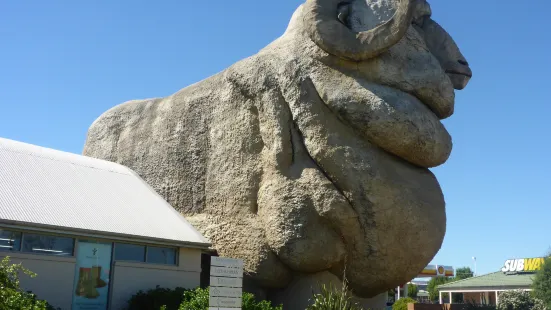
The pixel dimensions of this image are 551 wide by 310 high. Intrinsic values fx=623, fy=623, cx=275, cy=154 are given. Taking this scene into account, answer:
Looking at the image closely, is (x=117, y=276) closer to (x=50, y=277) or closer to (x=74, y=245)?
(x=74, y=245)

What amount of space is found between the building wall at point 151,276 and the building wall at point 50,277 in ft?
3.88

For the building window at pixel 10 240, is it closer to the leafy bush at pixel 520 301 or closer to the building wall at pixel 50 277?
the building wall at pixel 50 277

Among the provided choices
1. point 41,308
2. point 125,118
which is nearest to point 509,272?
point 125,118

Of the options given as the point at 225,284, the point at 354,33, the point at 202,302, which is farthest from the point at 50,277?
the point at 354,33

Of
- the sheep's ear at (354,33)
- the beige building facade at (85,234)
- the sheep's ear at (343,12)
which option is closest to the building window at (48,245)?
the beige building facade at (85,234)

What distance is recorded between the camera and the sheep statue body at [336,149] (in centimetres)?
1494

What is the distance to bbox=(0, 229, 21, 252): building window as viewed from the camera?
1290cm

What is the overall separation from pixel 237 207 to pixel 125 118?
7081 mm

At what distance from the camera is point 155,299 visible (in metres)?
14.4

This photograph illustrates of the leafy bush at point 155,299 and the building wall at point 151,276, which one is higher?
the building wall at point 151,276

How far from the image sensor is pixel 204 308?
13391mm

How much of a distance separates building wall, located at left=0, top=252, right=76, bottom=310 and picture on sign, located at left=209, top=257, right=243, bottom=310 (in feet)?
15.7

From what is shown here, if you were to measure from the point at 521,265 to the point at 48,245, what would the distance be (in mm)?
41425

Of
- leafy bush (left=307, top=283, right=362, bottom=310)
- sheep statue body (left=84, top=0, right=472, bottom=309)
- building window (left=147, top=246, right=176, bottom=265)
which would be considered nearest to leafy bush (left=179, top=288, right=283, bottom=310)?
leafy bush (left=307, top=283, right=362, bottom=310)
